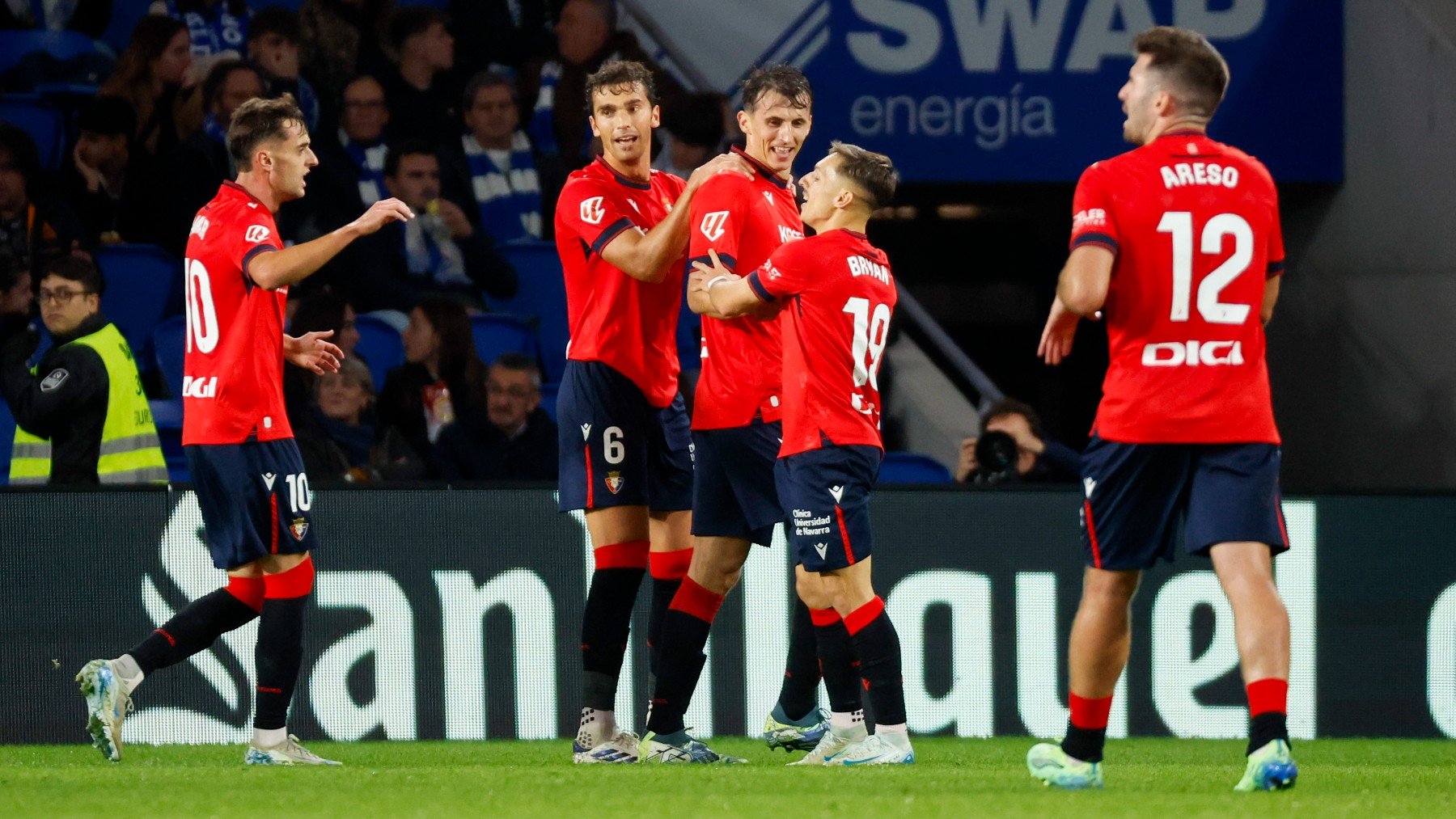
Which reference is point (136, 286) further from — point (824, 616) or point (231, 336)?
point (824, 616)

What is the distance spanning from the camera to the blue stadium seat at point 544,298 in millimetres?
10797

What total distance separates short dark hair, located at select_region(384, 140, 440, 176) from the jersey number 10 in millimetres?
6723

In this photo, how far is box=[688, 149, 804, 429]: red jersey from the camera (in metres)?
5.73

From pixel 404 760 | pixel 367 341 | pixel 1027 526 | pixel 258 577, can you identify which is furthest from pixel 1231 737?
pixel 367 341

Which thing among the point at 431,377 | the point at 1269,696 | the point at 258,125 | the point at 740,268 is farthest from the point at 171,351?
the point at 1269,696

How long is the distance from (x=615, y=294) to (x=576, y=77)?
18.6 ft

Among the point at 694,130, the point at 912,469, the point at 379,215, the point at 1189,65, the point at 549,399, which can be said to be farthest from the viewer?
the point at 694,130

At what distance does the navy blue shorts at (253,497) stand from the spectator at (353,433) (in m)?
2.82

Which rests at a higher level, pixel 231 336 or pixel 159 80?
pixel 159 80

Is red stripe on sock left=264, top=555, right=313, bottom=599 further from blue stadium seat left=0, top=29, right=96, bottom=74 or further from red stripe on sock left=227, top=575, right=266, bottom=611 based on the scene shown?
blue stadium seat left=0, top=29, right=96, bottom=74

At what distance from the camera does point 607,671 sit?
589 centimetres

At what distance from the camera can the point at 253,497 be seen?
5.81 metres

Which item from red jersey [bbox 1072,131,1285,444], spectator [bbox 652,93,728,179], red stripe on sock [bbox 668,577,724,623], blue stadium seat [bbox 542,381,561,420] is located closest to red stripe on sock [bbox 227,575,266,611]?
red stripe on sock [bbox 668,577,724,623]

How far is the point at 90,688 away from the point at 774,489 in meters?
2.22
